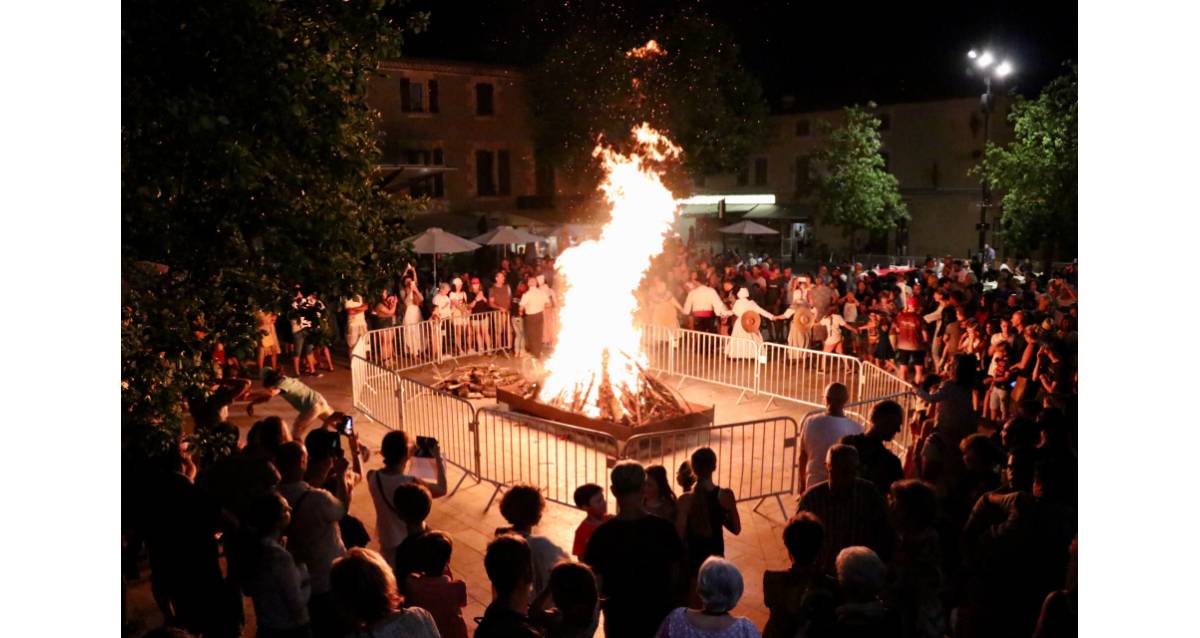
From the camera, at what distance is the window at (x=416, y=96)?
118ft

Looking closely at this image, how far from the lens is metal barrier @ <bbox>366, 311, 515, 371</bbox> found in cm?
1625

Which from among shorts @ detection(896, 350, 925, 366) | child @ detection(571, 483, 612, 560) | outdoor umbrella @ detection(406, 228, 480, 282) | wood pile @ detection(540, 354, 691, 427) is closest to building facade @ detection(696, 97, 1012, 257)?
outdoor umbrella @ detection(406, 228, 480, 282)

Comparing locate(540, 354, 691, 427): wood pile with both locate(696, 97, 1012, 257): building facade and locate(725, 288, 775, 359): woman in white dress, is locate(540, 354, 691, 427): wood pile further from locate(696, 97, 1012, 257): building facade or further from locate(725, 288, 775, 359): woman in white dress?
locate(696, 97, 1012, 257): building facade

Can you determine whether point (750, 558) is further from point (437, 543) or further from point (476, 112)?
point (476, 112)

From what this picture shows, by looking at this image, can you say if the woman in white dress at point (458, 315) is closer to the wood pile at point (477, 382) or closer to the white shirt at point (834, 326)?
the wood pile at point (477, 382)

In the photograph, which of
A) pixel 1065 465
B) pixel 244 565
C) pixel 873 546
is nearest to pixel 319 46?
pixel 244 565

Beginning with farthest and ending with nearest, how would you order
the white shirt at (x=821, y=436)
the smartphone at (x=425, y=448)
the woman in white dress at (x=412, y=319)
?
the woman in white dress at (x=412, y=319) → the white shirt at (x=821, y=436) → the smartphone at (x=425, y=448)

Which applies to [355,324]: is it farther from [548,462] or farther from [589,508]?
[589,508]

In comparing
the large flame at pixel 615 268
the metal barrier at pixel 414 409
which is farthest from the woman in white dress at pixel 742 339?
the metal barrier at pixel 414 409

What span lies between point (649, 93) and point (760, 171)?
44.8 ft

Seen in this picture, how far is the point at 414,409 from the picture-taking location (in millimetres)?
12289

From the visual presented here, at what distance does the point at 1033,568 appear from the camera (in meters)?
5.25

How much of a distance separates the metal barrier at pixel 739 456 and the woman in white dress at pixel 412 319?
664 centimetres

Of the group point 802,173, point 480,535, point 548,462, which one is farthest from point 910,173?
point 480,535
